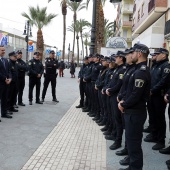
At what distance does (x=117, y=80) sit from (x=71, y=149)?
173 cm

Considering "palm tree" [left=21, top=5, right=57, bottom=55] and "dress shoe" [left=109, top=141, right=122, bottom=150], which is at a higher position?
"palm tree" [left=21, top=5, right=57, bottom=55]


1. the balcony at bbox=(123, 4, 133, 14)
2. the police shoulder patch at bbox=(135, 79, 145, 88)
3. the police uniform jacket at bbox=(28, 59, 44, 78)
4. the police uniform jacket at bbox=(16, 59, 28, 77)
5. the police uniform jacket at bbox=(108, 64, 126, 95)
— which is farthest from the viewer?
the balcony at bbox=(123, 4, 133, 14)

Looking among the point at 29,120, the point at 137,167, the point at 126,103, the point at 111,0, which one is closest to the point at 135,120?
the point at 126,103

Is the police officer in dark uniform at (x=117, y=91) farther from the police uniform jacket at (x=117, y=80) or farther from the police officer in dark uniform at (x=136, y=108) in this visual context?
the police officer in dark uniform at (x=136, y=108)

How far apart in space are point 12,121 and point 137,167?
4.51 metres

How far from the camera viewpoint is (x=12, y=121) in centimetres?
748

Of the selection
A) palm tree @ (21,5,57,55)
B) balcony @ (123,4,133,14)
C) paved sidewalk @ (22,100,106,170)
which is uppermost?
balcony @ (123,4,133,14)

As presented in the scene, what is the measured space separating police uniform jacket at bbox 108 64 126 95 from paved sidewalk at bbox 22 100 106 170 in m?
1.20

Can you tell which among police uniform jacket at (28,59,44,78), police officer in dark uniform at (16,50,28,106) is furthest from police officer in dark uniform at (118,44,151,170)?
police uniform jacket at (28,59,44,78)

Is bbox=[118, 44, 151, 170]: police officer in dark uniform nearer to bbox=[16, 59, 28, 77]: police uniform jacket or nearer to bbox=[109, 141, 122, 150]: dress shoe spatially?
bbox=[109, 141, 122, 150]: dress shoe

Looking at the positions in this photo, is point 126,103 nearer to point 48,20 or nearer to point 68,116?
point 68,116

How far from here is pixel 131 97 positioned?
3898 millimetres

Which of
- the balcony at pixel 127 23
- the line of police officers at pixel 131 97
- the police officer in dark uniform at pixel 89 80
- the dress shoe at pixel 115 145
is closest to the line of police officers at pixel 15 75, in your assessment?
the line of police officers at pixel 131 97

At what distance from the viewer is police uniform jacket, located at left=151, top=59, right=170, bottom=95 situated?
219 inches
